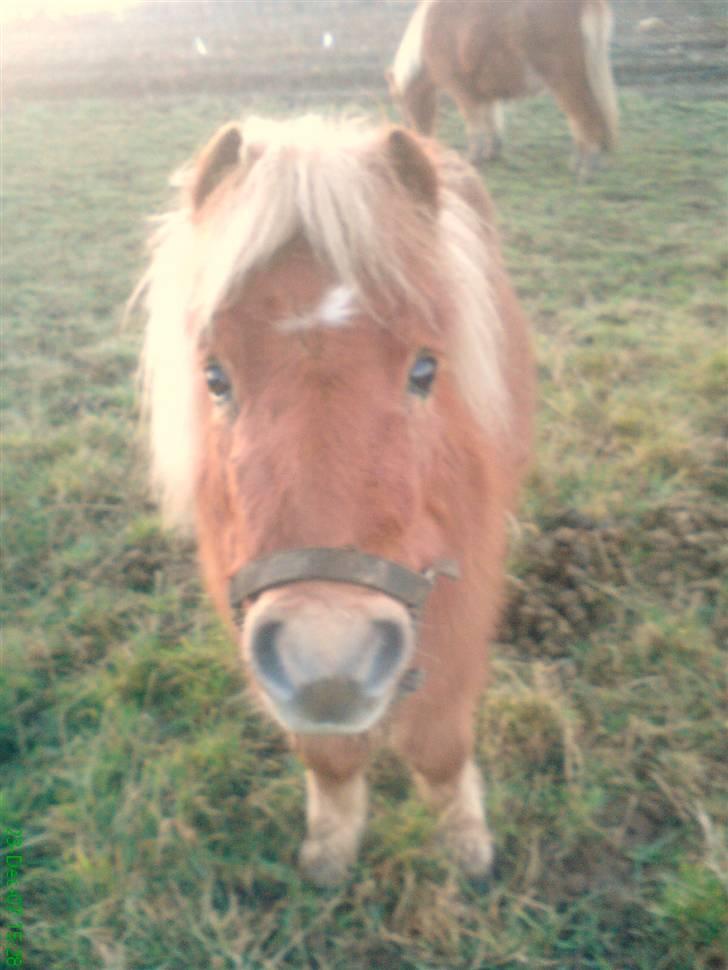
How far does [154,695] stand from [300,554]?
1683mm

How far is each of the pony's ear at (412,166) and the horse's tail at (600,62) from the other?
6.66 metres

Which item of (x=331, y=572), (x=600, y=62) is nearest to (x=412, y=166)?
(x=331, y=572)

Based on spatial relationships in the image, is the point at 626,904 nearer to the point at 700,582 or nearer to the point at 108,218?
the point at 700,582

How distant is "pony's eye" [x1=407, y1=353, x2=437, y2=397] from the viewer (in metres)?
1.53

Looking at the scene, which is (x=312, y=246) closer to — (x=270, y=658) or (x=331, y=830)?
(x=270, y=658)

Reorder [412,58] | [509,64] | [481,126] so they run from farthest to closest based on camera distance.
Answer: [412,58] < [481,126] < [509,64]

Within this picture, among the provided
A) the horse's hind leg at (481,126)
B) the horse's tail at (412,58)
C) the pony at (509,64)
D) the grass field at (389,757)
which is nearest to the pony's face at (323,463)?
the grass field at (389,757)

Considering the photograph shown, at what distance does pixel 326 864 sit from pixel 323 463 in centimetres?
140

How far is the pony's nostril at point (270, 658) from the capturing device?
1.23 metres

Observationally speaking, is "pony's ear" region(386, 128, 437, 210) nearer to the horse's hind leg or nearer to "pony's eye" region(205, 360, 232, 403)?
"pony's eye" region(205, 360, 232, 403)

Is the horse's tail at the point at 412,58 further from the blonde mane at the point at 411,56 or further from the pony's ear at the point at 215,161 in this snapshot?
the pony's ear at the point at 215,161

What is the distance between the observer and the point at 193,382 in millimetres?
1823

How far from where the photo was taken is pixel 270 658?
1.24m

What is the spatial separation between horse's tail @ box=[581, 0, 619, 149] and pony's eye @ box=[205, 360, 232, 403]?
7.14 meters
